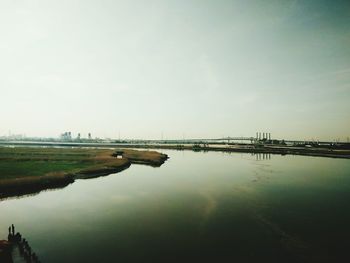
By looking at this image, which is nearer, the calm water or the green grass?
the calm water

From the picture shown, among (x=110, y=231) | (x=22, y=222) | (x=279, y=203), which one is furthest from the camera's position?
(x=279, y=203)

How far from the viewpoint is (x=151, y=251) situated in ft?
64.3

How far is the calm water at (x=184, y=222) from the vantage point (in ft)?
63.7

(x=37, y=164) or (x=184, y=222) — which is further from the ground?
(x=37, y=164)

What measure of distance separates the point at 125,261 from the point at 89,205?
1556 centimetres

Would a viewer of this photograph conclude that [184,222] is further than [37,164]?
No

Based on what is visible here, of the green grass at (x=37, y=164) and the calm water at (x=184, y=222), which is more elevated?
the green grass at (x=37, y=164)

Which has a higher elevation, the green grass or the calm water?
the green grass

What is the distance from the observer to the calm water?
764 inches

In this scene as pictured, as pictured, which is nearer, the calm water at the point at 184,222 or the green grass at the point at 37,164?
the calm water at the point at 184,222

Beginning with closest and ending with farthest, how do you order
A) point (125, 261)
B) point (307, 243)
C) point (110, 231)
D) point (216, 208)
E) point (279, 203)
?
point (125, 261), point (307, 243), point (110, 231), point (216, 208), point (279, 203)

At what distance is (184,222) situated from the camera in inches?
1026

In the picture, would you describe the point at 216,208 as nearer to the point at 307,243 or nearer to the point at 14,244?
the point at 307,243

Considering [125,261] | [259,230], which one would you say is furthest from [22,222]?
[259,230]
